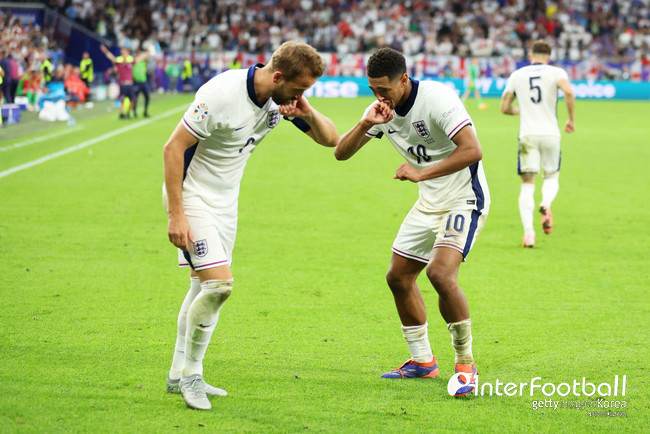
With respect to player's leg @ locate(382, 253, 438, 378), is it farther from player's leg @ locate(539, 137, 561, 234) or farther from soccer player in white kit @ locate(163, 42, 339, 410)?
player's leg @ locate(539, 137, 561, 234)

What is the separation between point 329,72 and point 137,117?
16.3 metres

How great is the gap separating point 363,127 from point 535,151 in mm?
5671

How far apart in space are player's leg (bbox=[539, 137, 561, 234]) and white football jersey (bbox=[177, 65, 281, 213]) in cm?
617

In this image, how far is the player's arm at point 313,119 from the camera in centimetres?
472

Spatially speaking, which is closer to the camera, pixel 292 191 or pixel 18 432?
pixel 18 432

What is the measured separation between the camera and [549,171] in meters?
10.5

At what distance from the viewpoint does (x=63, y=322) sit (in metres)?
6.43

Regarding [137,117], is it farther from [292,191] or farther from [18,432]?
[18,432]

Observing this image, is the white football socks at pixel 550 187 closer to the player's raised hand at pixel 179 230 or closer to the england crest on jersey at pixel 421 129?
the england crest on jersey at pixel 421 129

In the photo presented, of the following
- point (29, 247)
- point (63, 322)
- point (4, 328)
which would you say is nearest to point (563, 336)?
point (63, 322)

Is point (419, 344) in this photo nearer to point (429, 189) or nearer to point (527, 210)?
point (429, 189)

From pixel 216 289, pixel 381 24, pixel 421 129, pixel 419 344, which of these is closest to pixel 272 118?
pixel 421 129

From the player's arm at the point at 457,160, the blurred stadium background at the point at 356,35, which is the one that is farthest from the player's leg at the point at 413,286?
the blurred stadium background at the point at 356,35

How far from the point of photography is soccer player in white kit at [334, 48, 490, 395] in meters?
5.06
